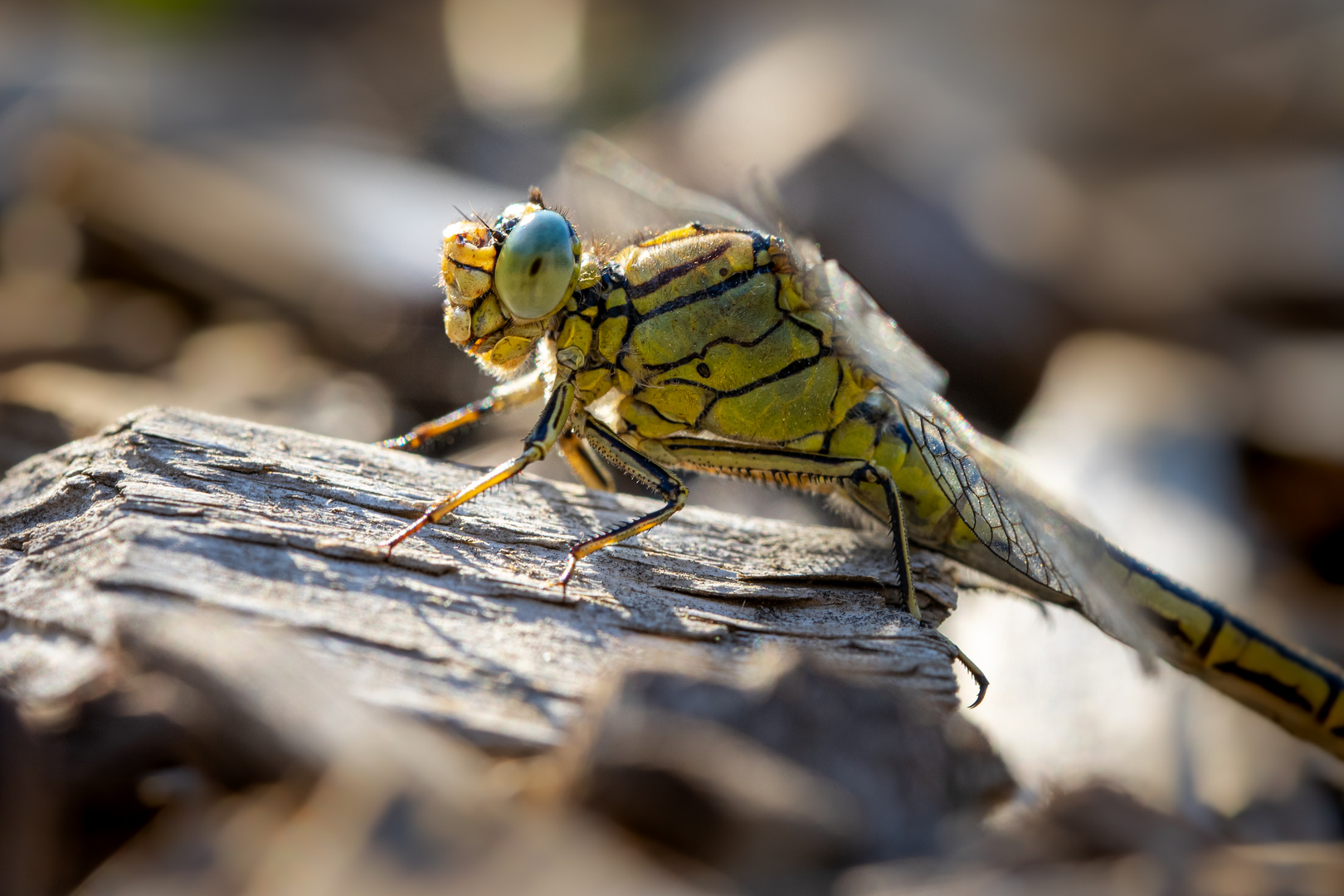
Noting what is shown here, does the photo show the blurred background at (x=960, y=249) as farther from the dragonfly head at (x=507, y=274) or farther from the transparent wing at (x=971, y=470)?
the dragonfly head at (x=507, y=274)

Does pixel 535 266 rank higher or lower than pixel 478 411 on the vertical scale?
higher

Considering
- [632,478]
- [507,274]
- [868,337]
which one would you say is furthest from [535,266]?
[868,337]

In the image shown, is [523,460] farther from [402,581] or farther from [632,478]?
[402,581]

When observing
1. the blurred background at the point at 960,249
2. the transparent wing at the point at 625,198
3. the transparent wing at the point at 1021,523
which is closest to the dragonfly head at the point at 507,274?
the transparent wing at the point at 625,198

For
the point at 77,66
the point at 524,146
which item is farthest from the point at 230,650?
the point at 77,66

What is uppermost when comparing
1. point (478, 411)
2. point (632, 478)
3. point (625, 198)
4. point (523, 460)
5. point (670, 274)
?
point (625, 198)

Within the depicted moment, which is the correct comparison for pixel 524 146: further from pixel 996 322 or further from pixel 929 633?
pixel 929 633
